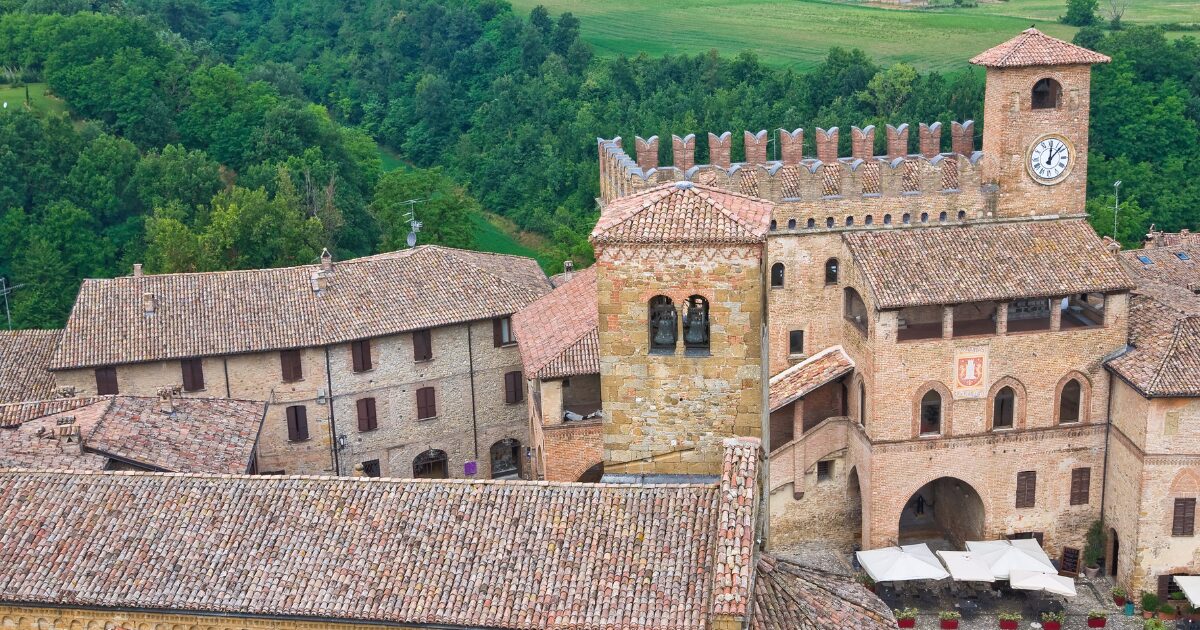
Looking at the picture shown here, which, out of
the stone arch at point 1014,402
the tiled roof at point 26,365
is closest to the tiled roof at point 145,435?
the tiled roof at point 26,365

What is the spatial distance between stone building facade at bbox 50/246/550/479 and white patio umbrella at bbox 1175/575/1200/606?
1931 centimetres

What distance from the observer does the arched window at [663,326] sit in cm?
2378

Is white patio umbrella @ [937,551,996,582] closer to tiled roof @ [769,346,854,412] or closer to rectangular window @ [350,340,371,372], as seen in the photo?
tiled roof @ [769,346,854,412]

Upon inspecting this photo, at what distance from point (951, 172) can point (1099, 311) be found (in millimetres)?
6095

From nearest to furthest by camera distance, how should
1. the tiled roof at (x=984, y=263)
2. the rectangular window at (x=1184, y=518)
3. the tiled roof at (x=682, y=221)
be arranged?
1. the tiled roof at (x=682, y=221)
2. the tiled roof at (x=984, y=263)
3. the rectangular window at (x=1184, y=518)

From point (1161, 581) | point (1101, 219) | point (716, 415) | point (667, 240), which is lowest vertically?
point (1161, 581)

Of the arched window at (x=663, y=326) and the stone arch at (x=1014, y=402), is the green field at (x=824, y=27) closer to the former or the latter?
the stone arch at (x=1014, y=402)

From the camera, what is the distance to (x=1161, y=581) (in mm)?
35344

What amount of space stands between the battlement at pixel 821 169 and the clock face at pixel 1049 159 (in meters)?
1.44

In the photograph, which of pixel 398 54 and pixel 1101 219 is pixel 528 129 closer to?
pixel 398 54

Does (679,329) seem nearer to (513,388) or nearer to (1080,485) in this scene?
(1080,485)

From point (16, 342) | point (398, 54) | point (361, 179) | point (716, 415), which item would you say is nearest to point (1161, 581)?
point (716, 415)

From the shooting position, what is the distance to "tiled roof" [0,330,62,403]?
3712 centimetres

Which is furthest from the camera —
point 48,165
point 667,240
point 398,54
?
point 398,54
